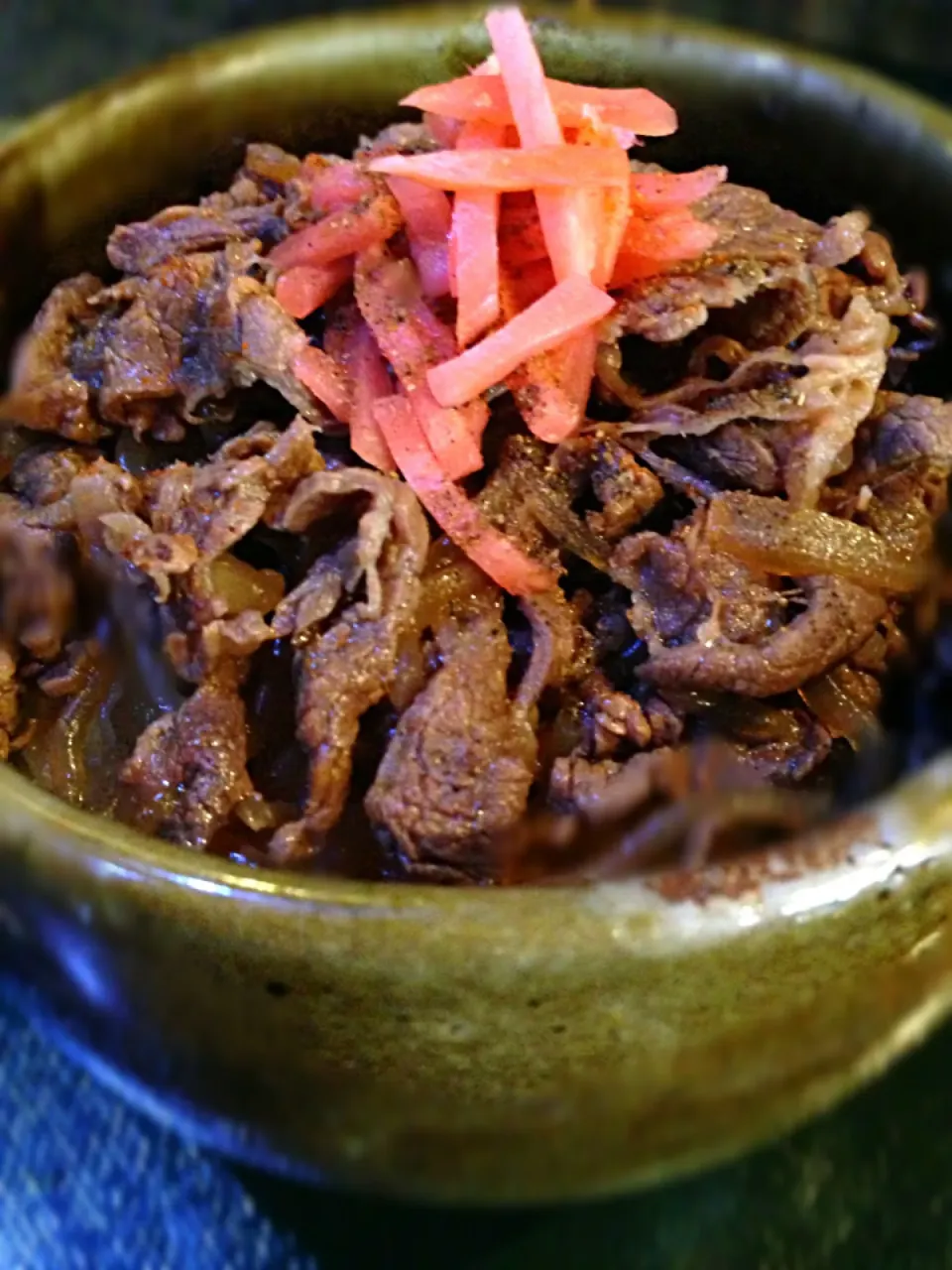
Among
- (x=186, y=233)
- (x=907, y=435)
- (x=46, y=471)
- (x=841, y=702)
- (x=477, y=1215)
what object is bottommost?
(x=477, y=1215)

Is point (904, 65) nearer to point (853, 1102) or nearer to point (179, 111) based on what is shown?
point (179, 111)

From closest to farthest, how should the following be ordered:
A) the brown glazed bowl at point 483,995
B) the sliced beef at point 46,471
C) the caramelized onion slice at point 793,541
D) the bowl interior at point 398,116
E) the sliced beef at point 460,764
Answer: the brown glazed bowl at point 483,995, the sliced beef at point 460,764, the caramelized onion slice at point 793,541, the sliced beef at point 46,471, the bowl interior at point 398,116

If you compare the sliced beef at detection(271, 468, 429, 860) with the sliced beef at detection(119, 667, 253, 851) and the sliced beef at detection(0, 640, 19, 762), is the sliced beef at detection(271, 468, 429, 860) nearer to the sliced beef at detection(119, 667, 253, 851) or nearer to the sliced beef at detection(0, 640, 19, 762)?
the sliced beef at detection(119, 667, 253, 851)

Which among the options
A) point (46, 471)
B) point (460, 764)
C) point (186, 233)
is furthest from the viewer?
point (186, 233)

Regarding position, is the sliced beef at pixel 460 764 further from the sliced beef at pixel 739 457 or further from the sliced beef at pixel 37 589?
the sliced beef at pixel 37 589

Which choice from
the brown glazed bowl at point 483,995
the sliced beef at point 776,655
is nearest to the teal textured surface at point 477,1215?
the brown glazed bowl at point 483,995

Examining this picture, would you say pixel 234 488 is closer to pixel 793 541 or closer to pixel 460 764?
pixel 460 764

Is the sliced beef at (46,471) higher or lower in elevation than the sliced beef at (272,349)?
lower

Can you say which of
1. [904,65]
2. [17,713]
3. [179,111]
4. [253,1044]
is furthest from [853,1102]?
[904,65]

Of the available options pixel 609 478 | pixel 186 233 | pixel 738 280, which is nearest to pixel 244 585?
pixel 609 478
